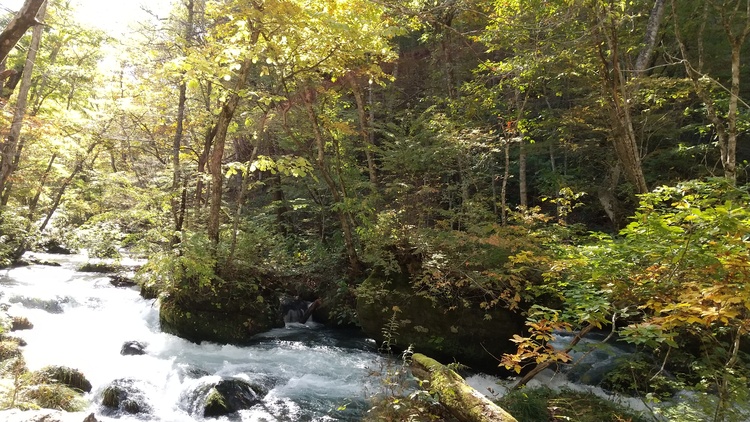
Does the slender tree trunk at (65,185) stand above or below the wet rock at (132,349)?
above

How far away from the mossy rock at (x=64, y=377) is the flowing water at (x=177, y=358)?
212 millimetres

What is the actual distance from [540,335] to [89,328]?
10290mm

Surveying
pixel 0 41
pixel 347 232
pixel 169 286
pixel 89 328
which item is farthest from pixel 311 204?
pixel 0 41

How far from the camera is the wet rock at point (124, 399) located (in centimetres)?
608

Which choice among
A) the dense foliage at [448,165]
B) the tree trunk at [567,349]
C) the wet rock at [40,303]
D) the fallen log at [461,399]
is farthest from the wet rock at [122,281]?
the tree trunk at [567,349]

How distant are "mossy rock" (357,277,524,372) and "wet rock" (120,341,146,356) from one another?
15.3 ft

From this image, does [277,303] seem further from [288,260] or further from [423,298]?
[423,298]

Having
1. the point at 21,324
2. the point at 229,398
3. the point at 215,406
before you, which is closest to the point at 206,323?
the point at 229,398

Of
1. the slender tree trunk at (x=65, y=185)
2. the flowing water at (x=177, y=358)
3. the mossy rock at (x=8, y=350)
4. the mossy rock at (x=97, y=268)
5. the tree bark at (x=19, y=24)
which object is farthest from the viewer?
the mossy rock at (x=97, y=268)

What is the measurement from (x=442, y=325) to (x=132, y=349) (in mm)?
6491

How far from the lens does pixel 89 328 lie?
9625mm

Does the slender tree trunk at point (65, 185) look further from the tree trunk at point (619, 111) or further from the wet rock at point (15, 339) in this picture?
the tree trunk at point (619, 111)

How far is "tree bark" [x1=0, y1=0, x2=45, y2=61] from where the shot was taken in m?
4.31

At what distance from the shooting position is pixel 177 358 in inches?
322
